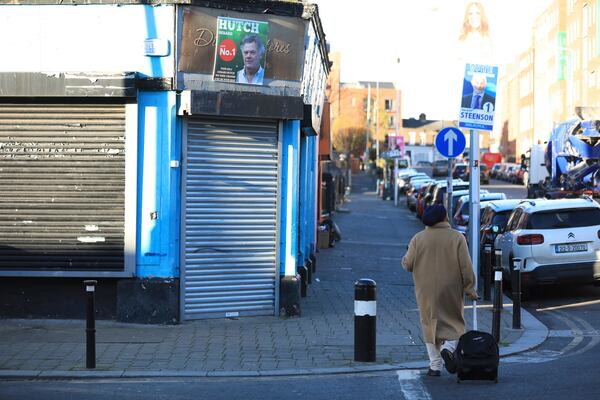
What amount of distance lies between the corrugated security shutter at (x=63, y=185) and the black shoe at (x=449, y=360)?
5.19 metres

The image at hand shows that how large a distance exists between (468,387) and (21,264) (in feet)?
21.7

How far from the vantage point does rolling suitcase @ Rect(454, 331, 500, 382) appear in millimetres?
8578

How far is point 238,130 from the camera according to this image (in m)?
13.1

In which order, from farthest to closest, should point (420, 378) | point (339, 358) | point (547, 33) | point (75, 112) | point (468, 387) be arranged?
point (547, 33) → point (75, 112) → point (339, 358) → point (420, 378) → point (468, 387)

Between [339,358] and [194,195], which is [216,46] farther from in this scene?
[339,358]

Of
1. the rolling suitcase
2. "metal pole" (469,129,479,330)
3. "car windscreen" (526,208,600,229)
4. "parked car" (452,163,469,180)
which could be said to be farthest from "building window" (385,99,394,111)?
the rolling suitcase

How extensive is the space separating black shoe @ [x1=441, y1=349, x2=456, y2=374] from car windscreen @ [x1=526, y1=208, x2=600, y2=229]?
748 centimetres

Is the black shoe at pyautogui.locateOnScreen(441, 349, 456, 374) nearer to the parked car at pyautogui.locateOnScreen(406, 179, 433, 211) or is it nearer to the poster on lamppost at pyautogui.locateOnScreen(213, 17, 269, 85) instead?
the poster on lamppost at pyautogui.locateOnScreen(213, 17, 269, 85)

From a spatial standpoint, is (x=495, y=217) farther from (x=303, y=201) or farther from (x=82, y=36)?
(x=82, y=36)

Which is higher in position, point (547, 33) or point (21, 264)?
point (547, 33)

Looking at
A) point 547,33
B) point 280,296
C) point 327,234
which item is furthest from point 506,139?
point 280,296

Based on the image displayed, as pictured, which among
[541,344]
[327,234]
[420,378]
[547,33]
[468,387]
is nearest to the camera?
[468,387]

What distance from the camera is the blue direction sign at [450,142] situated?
17969 mm

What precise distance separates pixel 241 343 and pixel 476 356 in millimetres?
3476
